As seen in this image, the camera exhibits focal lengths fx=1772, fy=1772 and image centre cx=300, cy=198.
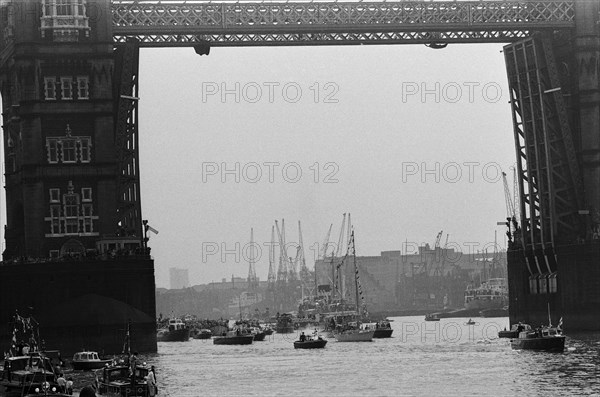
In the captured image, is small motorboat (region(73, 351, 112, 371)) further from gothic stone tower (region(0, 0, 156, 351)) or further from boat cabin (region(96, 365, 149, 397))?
boat cabin (region(96, 365, 149, 397))

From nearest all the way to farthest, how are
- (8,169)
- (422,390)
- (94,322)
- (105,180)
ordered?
(422,390), (94,322), (105,180), (8,169)

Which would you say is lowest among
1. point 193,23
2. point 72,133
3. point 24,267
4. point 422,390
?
point 422,390

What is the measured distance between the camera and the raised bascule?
168000mm

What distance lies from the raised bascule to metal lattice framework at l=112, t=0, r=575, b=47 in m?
0.15

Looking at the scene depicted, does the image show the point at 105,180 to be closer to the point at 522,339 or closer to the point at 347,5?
the point at 347,5

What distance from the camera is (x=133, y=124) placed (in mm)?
180750

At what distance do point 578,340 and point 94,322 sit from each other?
4898 cm

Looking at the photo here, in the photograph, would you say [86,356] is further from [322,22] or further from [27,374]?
[322,22]

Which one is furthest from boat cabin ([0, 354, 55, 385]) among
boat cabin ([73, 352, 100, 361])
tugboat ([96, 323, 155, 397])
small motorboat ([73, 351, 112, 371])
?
boat cabin ([73, 352, 100, 361])

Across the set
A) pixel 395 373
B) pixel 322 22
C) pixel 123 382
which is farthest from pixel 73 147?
pixel 123 382

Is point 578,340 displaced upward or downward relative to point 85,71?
downward

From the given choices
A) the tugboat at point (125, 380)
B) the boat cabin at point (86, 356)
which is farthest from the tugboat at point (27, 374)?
the boat cabin at point (86, 356)

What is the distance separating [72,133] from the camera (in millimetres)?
173000

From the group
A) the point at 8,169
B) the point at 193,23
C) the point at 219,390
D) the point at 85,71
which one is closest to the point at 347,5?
the point at 193,23
